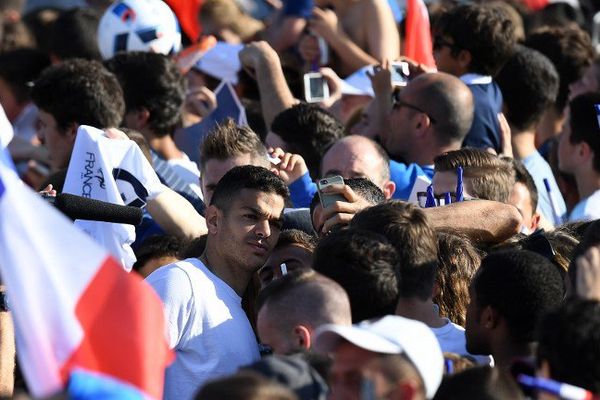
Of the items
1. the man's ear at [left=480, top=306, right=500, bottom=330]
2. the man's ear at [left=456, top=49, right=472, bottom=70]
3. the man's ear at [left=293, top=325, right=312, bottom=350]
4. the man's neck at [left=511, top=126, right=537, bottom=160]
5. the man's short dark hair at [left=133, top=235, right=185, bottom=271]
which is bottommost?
the man's neck at [left=511, top=126, right=537, bottom=160]

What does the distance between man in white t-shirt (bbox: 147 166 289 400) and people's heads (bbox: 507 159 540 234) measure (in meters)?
1.52

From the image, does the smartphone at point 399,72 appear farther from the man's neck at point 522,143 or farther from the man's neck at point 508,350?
the man's neck at point 508,350

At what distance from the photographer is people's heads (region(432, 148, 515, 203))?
653 cm

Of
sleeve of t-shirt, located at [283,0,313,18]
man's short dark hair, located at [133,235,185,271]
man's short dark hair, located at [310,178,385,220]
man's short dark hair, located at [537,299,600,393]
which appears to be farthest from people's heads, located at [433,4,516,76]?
man's short dark hair, located at [537,299,600,393]

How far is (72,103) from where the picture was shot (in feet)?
24.2

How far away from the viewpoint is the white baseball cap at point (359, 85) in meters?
8.62

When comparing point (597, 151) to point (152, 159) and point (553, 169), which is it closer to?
point (553, 169)

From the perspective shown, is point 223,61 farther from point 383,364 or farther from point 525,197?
point 383,364

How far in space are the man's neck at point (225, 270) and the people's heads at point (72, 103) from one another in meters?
1.88

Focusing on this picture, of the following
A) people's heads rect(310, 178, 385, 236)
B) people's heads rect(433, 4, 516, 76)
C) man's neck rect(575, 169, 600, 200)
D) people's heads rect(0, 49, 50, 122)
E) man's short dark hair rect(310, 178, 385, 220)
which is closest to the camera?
people's heads rect(310, 178, 385, 236)

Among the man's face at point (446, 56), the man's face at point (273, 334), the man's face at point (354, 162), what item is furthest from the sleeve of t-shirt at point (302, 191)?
the man's face at point (273, 334)

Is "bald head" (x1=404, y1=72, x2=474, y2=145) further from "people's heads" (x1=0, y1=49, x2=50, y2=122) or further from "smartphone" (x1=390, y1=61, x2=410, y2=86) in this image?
"people's heads" (x1=0, y1=49, x2=50, y2=122)

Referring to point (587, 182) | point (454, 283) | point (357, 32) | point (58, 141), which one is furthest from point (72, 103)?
point (587, 182)

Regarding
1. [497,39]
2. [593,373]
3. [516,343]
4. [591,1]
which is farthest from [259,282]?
[591,1]
